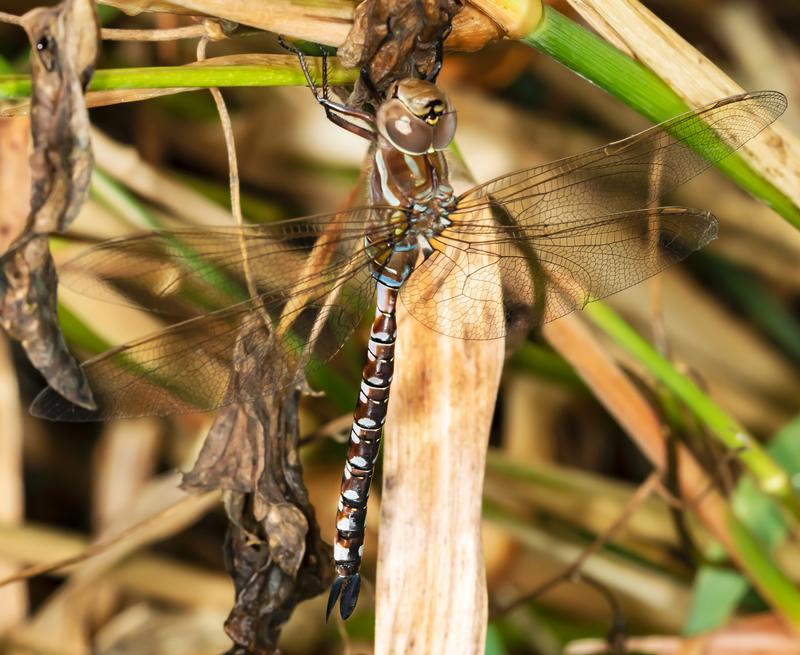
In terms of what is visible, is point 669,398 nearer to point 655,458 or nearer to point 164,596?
point 655,458

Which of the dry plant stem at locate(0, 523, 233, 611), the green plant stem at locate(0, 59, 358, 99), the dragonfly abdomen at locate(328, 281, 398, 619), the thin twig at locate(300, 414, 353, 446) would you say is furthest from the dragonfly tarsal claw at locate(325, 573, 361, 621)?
the dry plant stem at locate(0, 523, 233, 611)

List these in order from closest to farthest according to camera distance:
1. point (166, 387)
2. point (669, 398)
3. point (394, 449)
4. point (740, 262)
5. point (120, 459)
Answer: point (166, 387), point (394, 449), point (669, 398), point (120, 459), point (740, 262)

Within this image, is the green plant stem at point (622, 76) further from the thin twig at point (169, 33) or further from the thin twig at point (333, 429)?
Result: the thin twig at point (333, 429)

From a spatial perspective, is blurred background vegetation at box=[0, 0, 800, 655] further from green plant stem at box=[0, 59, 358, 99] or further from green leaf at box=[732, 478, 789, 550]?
green plant stem at box=[0, 59, 358, 99]

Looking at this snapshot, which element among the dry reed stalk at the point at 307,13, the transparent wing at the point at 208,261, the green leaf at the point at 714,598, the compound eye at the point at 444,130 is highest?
the dry reed stalk at the point at 307,13

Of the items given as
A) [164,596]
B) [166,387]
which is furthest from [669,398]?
[164,596]

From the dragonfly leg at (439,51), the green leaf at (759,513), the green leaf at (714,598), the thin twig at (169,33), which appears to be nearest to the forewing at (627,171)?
the dragonfly leg at (439,51)
